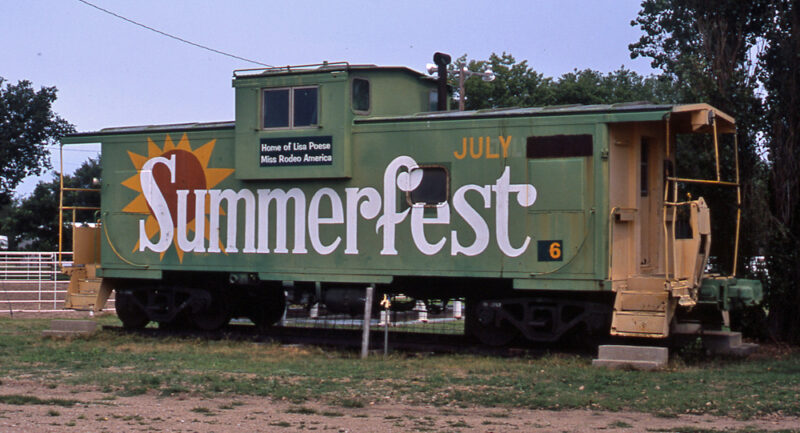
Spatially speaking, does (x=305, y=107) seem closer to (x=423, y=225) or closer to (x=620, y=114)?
(x=423, y=225)

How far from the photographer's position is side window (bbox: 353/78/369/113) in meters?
15.4

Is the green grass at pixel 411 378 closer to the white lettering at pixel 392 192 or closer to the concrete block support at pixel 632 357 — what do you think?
the concrete block support at pixel 632 357

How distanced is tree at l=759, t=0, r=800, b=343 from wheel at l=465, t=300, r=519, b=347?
164 inches

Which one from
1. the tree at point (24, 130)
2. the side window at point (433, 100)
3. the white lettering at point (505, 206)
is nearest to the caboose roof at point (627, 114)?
the white lettering at point (505, 206)

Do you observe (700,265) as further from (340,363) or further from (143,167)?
(143,167)

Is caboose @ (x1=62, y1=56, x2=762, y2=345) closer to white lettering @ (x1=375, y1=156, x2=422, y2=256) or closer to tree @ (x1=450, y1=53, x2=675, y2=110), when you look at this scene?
white lettering @ (x1=375, y1=156, x2=422, y2=256)

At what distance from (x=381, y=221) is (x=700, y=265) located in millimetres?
4569

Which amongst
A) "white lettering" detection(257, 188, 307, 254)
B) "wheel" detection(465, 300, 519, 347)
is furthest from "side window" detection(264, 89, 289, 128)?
"wheel" detection(465, 300, 519, 347)

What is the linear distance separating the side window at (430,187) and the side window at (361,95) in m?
1.42

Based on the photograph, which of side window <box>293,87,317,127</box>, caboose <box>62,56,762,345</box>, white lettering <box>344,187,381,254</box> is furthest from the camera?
side window <box>293,87,317,127</box>

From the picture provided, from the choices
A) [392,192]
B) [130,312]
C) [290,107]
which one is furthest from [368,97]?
[130,312]

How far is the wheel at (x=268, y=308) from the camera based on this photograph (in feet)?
58.6

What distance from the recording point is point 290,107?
15.6 meters

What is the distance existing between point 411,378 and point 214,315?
6.36 meters
